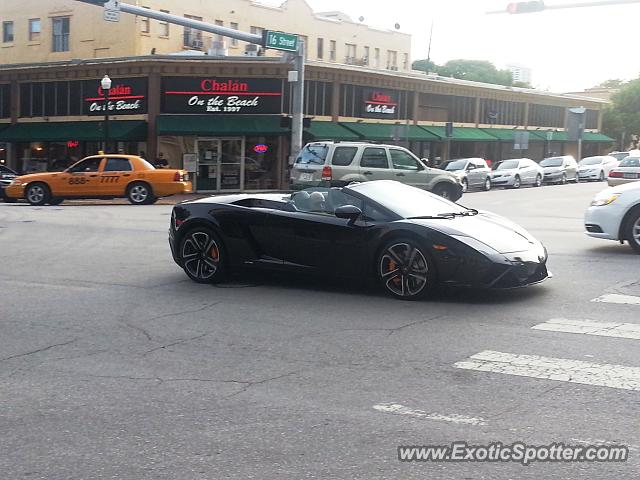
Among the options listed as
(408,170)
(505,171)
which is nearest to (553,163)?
(505,171)

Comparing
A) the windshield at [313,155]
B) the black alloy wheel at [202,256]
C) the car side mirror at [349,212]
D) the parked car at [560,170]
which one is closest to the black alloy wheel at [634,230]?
the car side mirror at [349,212]

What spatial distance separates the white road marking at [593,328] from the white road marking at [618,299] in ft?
3.70

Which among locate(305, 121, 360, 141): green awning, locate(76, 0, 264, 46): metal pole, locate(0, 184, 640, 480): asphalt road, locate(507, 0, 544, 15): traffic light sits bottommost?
locate(0, 184, 640, 480): asphalt road

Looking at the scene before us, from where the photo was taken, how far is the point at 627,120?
75750mm

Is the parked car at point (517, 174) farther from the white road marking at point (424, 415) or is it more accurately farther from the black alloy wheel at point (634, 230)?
the white road marking at point (424, 415)

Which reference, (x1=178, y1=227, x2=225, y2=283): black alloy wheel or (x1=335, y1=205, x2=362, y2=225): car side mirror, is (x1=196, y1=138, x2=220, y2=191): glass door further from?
(x1=335, y1=205, x2=362, y2=225): car side mirror

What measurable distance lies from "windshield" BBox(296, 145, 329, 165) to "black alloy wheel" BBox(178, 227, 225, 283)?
42.0 ft

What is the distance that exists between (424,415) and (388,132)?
36.4 meters

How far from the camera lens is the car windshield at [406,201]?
954 cm

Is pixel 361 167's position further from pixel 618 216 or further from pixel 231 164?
pixel 231 164

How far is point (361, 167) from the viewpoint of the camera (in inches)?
911

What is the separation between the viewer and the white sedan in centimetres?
1258

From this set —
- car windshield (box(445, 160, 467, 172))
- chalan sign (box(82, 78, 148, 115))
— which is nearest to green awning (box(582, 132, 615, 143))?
car windshield (box(445, 160, 467, 172))

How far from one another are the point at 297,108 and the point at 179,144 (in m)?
7.96
